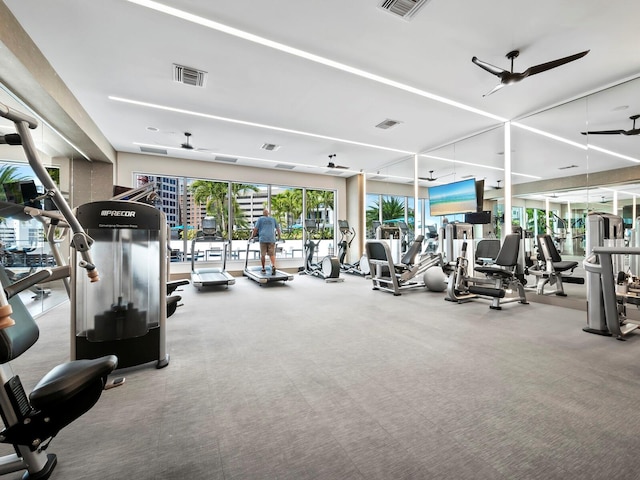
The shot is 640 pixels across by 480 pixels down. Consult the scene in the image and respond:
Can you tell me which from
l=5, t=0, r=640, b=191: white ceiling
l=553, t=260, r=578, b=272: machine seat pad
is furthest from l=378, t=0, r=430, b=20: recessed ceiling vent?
l=553, t=260, r=578, b=272: machine seat pad

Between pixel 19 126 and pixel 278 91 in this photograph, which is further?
pixel 278 91

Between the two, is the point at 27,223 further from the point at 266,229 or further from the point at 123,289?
the point at 266,229

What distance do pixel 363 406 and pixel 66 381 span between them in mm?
1524

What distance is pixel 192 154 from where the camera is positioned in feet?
25.7

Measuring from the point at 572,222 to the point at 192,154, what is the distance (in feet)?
28.4

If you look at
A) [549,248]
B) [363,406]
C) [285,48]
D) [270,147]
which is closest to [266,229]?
[270,147]

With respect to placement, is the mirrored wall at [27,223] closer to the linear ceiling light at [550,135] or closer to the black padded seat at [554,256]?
the black padded seat at [554,256]

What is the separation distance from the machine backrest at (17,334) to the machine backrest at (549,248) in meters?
6.86

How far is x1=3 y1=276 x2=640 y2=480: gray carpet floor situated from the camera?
1.38 meters

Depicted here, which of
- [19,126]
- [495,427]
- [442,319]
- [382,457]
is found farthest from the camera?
[442,319]

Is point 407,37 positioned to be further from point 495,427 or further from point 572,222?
point 572,222

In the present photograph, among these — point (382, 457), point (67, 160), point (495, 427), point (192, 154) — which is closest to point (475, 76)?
point (495, 427)

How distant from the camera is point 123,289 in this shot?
88.6 inches

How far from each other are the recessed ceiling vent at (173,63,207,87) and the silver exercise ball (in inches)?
202
